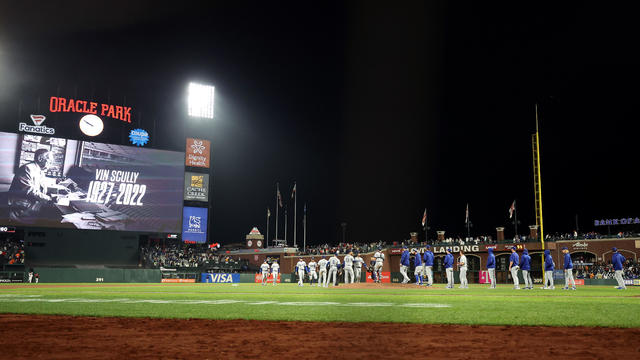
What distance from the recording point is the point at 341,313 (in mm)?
8898

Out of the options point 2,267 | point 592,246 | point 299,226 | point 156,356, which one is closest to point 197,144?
point 2,267

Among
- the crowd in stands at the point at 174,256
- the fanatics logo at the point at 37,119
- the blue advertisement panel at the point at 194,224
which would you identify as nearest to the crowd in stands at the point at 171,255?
the crowd in stands at the point at 174,256

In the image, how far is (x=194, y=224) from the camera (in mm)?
52469

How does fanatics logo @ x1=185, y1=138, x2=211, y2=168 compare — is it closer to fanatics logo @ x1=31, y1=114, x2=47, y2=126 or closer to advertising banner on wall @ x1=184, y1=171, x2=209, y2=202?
advertising banner on wall @ x1=184, y1=171, x2=209, y2=202

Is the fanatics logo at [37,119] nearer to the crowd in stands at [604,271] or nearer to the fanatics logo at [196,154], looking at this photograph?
the fanatics logo at [196,154]

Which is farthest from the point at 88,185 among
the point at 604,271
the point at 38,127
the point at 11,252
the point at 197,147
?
the point at 604,271

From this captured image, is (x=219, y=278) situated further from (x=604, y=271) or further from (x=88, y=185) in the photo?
(x=604, y=271)

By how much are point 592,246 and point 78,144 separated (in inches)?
1802

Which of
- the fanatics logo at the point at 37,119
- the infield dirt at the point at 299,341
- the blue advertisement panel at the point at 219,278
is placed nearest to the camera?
the infield dirt at the point at 299,341

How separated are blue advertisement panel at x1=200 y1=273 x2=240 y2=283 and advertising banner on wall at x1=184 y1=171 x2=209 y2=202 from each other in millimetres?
9802

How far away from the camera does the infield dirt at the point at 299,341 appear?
182 inches

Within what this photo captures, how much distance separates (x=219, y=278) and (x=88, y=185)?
47.6 ft

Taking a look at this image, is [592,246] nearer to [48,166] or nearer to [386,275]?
[386,275]

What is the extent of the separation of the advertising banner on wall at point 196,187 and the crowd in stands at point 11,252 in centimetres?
1532
